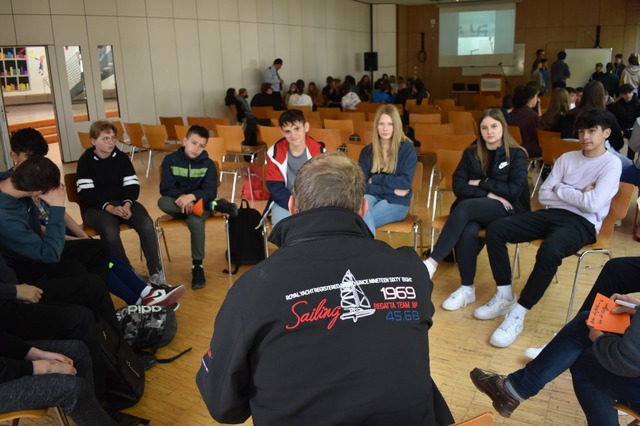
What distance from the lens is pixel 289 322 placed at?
1308mm

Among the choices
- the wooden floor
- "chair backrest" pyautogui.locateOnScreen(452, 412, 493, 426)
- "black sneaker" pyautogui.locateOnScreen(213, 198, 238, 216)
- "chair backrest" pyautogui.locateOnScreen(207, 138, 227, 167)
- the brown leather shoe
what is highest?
"chair backrest" pyautogui.locateOnScreen(207, 138, 227, 167)

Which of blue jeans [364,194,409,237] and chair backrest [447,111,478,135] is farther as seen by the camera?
chair backrest [447,111,478,135]

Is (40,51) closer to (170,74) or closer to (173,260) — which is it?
(170,74)

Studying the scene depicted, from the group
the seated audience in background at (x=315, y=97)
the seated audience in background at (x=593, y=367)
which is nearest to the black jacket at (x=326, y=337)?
the seated audience in background at (x=593, y=367)

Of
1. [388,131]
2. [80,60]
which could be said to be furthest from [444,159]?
[80,60]

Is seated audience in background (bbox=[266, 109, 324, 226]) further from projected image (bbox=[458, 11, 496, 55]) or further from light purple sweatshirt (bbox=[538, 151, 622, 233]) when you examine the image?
projected image (bbox=[458, 11, 496, 55])

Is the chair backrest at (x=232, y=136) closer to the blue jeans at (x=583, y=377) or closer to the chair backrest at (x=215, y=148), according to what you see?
the chair backrest at (x=215, y=148)

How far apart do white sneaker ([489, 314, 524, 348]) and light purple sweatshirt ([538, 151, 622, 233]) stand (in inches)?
30.6

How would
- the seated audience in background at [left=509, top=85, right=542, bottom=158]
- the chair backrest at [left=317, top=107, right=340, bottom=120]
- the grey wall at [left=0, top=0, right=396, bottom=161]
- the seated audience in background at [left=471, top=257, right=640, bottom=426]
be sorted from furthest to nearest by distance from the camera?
1. the grey wall at [left=0, top=0, right=396, bottom=161]
2. the chair backrest at [left=317, top=107, right=340, bottom=120]
3. the seated audience in background at [left=509, top=85, right=542, bottom=158]
4. the seated audience in background at [left=471, top=257, right=640, bottom=426]

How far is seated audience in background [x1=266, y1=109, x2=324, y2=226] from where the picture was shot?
14.0 feet

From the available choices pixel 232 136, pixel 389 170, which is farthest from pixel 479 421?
pixel 232 136

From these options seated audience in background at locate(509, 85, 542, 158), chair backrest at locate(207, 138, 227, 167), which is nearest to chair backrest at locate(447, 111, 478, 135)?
seated audience in background at locate(509, 85, 542, 158)

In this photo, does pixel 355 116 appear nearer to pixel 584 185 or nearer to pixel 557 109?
pixel 557 109

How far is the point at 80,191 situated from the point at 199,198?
886 millimetres
